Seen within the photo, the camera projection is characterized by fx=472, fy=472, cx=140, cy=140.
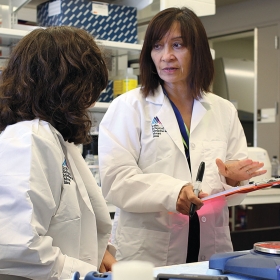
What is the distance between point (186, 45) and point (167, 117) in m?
0.27

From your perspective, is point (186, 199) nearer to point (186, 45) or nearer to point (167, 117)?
point (167, 117)

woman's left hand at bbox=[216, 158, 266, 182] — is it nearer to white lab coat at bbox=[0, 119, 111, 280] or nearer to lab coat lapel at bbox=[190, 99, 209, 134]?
lab coat lapel at bbox=[190, 99, 209, 134]

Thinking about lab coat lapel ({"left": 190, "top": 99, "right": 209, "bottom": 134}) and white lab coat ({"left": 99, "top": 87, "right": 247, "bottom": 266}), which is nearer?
white lab coat ({"left": 99, "top": 87, "right": 247, "bottom": 266})

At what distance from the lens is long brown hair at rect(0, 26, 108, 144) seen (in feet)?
3.82

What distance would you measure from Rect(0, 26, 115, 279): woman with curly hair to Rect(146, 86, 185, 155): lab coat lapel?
447 millimetres

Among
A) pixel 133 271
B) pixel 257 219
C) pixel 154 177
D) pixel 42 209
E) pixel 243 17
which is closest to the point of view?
pixel 133 271

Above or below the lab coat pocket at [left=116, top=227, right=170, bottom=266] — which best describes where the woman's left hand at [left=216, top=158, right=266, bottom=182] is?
above


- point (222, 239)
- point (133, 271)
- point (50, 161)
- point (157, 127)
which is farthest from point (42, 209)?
point (222, 239)

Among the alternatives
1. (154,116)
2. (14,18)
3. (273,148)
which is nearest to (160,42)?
(154,116)

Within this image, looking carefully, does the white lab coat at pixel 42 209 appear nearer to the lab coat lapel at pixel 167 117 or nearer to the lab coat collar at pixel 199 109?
the lab coat lapel at pixel 167 117

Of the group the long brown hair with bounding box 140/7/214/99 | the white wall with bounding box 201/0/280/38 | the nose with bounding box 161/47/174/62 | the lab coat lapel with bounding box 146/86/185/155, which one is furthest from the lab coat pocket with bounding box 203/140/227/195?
the white wall with bounding box 201/0/280/38

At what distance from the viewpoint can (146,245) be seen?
1.63m

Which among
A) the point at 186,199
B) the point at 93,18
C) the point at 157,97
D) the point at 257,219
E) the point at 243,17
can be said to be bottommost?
the point at 257,219

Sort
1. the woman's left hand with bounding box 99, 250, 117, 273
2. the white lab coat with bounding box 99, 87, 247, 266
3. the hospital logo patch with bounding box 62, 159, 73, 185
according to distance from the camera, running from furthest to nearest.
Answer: the white lab coat with bounding box 99, 87, 247, 266 < the woman's left hand with bounding box 99, 250, 117, 273 < the hospital logo patch with bounding box 62, 159, 73, 185
